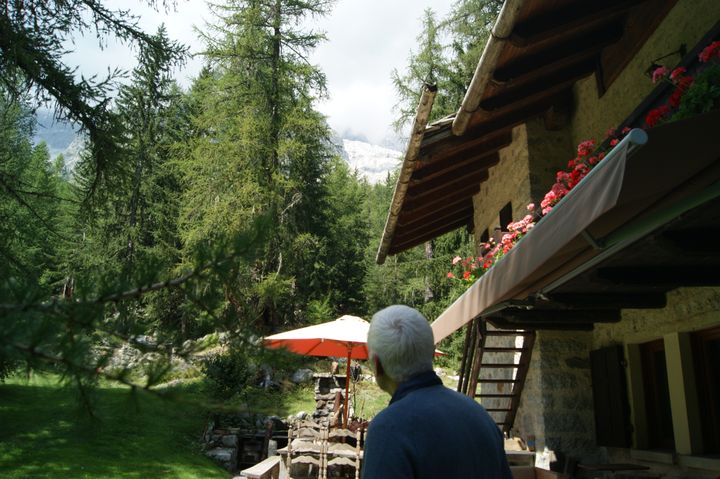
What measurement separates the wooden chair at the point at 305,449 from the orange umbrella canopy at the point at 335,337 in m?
1.36

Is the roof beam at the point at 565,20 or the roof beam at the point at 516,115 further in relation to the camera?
the roof beam at the point at 516,115

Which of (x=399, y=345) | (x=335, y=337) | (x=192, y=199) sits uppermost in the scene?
(x=192, y=199)

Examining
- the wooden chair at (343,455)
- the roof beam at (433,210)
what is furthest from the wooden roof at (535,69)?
the wooden chair at (343,455)

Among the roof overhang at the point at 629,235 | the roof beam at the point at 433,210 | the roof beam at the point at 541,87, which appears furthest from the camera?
the roof beam at the point at 433,210

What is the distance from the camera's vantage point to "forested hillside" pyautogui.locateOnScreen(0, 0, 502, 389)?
153cm

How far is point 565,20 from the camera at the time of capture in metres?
5.64

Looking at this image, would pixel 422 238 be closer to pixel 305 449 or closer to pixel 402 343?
pixel 305 449

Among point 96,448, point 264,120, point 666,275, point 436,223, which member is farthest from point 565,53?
point 264,120

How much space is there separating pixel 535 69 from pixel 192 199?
1599 cm

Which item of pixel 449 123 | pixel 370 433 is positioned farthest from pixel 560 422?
pixel 370 433

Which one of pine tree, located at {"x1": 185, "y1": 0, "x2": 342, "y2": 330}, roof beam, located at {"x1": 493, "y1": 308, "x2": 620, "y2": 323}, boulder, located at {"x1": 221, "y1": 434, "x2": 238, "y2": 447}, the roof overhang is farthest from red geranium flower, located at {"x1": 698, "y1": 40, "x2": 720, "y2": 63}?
pine tree, located at {"x1": 185, "y1": 0, "x2": 342, "y2": 330}

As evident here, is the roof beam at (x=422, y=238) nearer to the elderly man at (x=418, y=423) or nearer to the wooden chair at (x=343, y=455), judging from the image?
the wooden chair at (x=343, y=455)

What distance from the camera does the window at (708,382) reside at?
16.7 ft

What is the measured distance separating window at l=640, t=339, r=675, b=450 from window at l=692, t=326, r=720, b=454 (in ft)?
2.01
